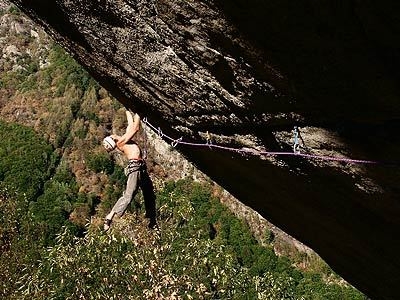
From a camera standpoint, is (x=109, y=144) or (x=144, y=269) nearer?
(x=109, y=144)

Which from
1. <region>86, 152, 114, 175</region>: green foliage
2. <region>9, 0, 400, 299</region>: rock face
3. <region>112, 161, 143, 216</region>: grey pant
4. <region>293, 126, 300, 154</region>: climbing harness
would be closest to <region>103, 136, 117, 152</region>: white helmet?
<region>112, 161, 143, 216</region>: grey pant

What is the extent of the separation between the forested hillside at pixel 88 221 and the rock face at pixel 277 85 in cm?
352

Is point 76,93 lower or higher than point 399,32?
lower

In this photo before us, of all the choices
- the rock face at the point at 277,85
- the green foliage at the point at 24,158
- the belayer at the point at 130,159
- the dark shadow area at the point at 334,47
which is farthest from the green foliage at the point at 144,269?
the green foliage at the point at 24,158

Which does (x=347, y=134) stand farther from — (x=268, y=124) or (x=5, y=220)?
(x=5, y=220)

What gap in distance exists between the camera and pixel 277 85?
4.47 metres

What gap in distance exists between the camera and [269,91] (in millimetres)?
4637

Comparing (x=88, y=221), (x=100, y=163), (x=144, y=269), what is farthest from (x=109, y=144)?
(x=100, y=163)

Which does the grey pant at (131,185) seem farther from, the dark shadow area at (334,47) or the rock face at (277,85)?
the dark shadow area at (334,47)

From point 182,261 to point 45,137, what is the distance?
105 ft

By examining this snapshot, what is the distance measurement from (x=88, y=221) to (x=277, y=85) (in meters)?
9.38

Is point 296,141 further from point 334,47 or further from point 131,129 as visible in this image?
point 131,129

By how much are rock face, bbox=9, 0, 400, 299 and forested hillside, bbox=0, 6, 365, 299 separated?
3518 millimetres

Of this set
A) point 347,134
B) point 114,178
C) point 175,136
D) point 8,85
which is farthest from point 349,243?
point 8,85
